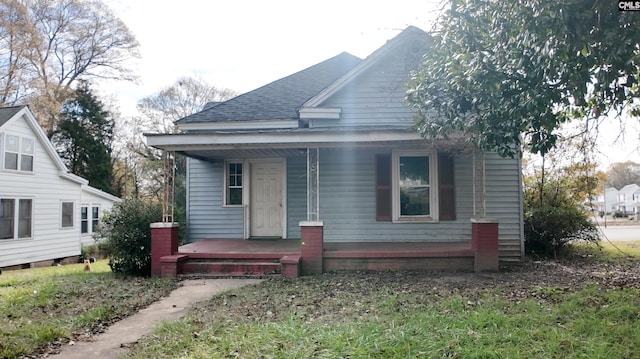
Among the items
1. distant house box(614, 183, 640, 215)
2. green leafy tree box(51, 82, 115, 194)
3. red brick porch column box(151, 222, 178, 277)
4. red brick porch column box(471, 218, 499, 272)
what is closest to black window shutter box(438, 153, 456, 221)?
red brick porch column box(471, 218, 499, 272)

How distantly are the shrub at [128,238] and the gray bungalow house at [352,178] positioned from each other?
71cm

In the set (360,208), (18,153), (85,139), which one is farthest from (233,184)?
(85,139)

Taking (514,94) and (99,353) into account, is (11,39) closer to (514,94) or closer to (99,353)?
(99,353)

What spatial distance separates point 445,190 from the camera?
9.30 metres

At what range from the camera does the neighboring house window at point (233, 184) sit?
10.3 meters

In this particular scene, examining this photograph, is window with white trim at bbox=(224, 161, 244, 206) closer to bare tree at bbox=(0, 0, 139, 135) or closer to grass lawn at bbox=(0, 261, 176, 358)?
grass lawn at bbox=(0, 261, 176, 358)

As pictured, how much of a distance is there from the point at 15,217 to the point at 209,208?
893cm

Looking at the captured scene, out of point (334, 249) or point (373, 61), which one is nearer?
point (334, 249)

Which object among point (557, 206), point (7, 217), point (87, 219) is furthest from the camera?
point (87, 219)

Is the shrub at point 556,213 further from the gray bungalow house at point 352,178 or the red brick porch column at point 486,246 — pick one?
the red brick porch column at point 486,246

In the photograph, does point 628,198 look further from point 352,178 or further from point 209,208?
point 209,208

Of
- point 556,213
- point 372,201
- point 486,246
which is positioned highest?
point 372,201

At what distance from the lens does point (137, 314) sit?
517 centimetres

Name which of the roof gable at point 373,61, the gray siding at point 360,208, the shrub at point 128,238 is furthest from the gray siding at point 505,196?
the shrub at point 128,238
